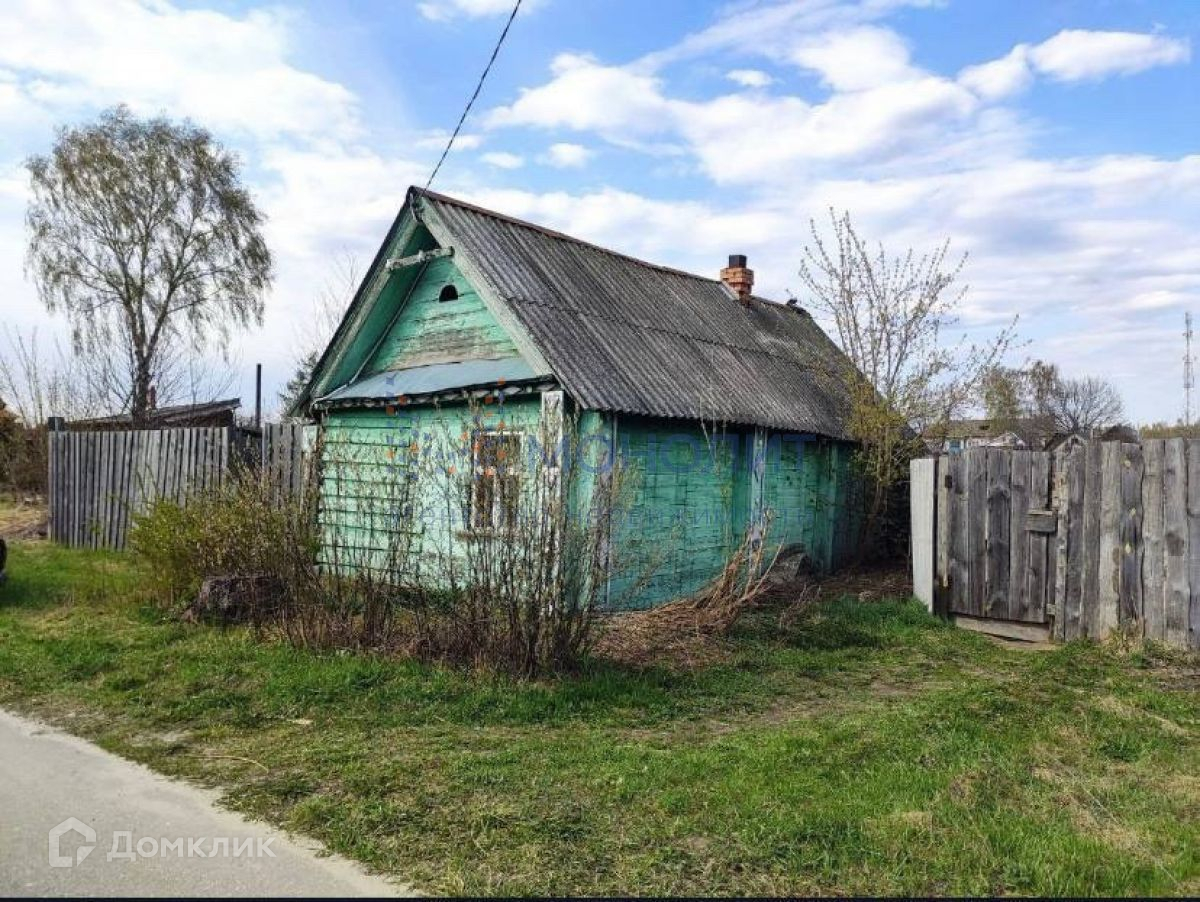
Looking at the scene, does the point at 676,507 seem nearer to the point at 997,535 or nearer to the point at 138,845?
the point at 997,535

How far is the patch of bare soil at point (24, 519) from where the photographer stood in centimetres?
1627

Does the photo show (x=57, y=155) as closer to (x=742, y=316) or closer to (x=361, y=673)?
(x=742, y=316)

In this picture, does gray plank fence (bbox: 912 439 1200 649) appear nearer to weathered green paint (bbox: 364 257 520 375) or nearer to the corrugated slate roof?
the corrugated slate roof

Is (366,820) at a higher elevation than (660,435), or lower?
lower

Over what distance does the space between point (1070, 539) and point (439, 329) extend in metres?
7.76

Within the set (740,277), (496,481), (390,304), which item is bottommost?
(496,481)

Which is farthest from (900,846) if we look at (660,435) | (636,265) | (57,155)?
(57,155)

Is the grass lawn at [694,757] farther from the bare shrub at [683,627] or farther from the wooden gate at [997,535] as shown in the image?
the wooden gate at [997,535]

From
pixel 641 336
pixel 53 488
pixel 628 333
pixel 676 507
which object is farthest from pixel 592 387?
pixel 53 488

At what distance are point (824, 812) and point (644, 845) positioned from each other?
3.06ft

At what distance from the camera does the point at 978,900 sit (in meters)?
3.33

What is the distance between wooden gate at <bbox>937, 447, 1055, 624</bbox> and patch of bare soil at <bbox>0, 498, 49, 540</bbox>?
15.7 metres

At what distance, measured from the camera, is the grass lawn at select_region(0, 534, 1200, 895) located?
11.9 feet

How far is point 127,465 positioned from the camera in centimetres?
1395
